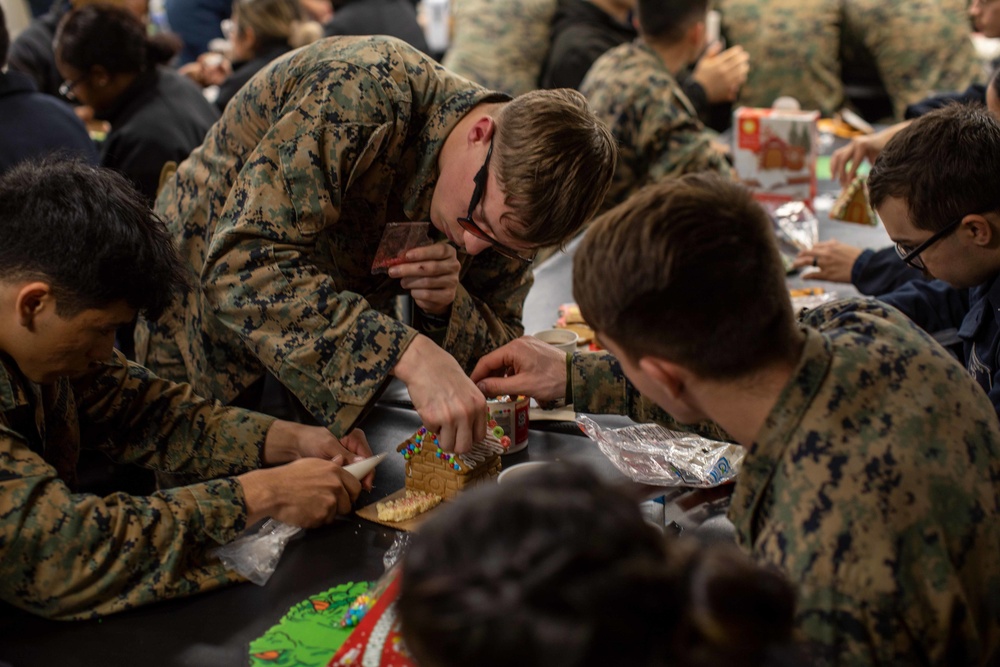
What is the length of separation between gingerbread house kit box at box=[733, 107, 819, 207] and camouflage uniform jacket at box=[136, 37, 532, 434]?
160 centimetres

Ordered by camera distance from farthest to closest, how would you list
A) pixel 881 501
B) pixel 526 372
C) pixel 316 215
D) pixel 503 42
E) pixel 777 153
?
pixel 503 42
pixel 777 153
pixel 526 372
pixel 316 215
pixel 881 501

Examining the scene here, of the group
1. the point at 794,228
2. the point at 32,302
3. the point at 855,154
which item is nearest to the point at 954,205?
the point at 794,228

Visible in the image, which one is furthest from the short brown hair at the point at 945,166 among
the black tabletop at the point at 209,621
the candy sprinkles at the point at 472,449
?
the black tabletop at the point at 209,621

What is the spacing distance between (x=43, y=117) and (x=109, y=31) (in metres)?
0.61

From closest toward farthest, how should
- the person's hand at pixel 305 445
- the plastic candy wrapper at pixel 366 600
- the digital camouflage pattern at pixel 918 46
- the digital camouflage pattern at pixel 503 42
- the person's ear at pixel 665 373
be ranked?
the person's ear at pixel 665 373 < the plastic candy wrapper at pixel 366 600 < the person's hand at pixel 305 445 < the digital camouflage pattern at pixel 918 46 < the digital camouflage pattern at pixel 503 42

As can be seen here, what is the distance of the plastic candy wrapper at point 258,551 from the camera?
1.47 metres

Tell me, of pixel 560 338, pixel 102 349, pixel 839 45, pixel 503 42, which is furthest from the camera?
pixel 503 42

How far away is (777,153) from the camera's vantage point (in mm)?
3309

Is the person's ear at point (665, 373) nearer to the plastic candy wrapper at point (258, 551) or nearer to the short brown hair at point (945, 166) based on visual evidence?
the plastic candy wrapper at point (258, 551)

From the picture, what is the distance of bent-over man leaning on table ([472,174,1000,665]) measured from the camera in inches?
41.1

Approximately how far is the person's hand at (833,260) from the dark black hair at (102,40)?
268 centimetres

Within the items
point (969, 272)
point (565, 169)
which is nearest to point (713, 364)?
point (565, 169)

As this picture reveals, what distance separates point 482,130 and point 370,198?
319mm

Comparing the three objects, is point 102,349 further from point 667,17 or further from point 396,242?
point 667,17
